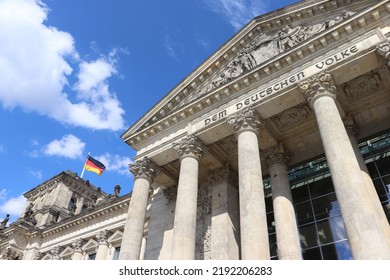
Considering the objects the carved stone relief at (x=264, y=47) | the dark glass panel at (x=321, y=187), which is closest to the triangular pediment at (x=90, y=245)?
the carved stone relief at (x=264, y=47)

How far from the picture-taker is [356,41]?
1388 centimetres

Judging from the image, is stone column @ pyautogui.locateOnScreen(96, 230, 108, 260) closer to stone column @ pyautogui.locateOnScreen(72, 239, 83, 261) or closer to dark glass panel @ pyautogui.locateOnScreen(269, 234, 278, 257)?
stone column @ pyautogui.locateOnScreen(72, 239, 83, 261)

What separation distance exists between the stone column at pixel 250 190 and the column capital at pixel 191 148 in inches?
89.5

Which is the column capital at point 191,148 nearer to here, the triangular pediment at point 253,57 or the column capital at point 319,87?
the triangular pediment at point 253,57

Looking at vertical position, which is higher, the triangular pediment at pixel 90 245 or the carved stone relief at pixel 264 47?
the carved stone relief at pixel 264 47

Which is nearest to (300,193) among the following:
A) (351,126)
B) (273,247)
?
(273,247)

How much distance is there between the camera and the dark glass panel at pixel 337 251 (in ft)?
47.7

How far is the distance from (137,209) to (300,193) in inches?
346

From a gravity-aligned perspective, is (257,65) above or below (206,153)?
above

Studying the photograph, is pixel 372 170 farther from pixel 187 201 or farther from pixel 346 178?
pixel 187 201

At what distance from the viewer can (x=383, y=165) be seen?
1584 centimetres

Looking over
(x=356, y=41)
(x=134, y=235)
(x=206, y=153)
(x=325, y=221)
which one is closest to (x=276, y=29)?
(x=356, y=41)

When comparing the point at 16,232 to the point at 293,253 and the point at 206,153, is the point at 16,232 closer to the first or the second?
the point at 206,153

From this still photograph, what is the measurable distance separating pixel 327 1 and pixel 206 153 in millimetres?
9717
